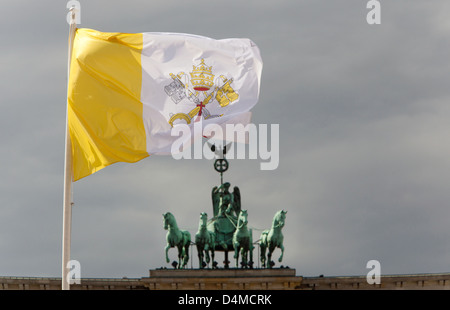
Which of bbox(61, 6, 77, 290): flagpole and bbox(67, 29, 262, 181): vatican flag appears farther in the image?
bbox(67, 29, 262, 181): vatican flag

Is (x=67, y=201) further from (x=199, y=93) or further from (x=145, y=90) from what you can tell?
(x=199, y=93)

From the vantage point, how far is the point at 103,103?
140 feet

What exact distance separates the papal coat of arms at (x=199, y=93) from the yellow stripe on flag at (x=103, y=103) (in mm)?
1407

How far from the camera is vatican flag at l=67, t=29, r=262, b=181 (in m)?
42.3

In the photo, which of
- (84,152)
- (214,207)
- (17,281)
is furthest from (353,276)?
(84,152)

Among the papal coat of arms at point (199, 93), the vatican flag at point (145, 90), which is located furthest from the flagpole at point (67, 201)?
the papal coat of arms at point (199, 93)

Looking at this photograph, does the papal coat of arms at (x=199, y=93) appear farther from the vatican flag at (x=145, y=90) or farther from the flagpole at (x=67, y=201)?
the flagpole at (x=67, y=201)

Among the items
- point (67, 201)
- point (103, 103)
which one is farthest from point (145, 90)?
point (67, 201)

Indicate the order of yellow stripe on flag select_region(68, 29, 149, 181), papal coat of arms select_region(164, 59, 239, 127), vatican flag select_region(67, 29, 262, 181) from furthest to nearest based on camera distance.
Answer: papal coat of arms select_region(164, 59, 239, 127), vatican flag select_region(67, 29, 262, 181), yellow stripe on flag select_region(68, 29, 149, 181)

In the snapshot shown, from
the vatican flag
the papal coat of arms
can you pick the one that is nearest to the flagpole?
the vatican flag

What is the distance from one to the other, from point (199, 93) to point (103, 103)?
156 inches

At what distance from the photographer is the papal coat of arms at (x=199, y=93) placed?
4438 cm

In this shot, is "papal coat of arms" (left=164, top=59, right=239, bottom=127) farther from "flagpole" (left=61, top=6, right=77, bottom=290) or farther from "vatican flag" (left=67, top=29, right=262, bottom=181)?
"flagpole" (left=61, top=6, right=77, bottom=290)
